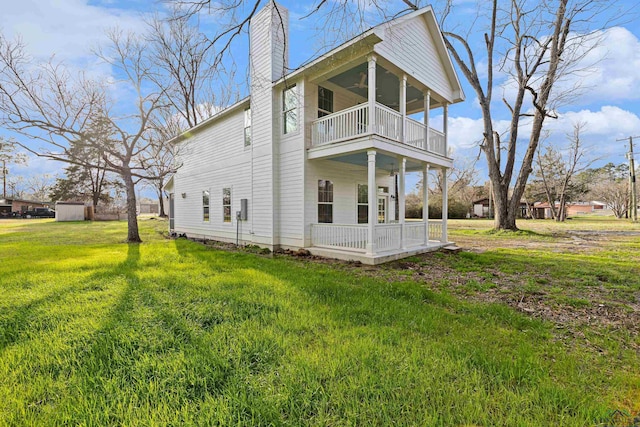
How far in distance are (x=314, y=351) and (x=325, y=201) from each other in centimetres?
739

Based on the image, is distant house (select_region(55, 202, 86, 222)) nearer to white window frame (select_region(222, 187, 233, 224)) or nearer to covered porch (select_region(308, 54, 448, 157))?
white window frame (select_region(222, 187, 233, 224))

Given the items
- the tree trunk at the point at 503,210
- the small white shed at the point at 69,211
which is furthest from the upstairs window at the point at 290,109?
the small white shed at the point at 69,211

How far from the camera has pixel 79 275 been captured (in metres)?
5.79

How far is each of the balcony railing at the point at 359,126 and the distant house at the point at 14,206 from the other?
50.6 m

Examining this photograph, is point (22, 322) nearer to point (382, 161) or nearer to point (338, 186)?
point (338, 186)

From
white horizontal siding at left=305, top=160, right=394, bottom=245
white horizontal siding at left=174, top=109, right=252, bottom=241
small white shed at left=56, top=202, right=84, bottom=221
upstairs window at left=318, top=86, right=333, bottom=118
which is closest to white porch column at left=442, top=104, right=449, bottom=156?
white horizontal siding at left=305, top=160, right=394, bottom=245

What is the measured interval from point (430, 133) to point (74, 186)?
141 feet

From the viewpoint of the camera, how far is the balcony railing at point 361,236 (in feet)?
27.2

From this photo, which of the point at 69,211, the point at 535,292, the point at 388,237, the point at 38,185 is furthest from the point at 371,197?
the point at 38,185

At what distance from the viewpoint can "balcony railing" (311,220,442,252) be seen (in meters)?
8.28

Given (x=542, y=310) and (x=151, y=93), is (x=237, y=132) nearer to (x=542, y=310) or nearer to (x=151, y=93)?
(x=151, y=93)

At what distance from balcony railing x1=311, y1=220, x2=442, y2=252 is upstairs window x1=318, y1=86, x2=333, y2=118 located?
3.94 m

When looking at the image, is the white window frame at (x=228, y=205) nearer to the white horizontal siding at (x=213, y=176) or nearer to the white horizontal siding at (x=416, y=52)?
the white horizontal siding at (x=213, y=176)

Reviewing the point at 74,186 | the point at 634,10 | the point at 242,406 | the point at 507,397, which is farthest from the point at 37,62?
the point at 74,186
